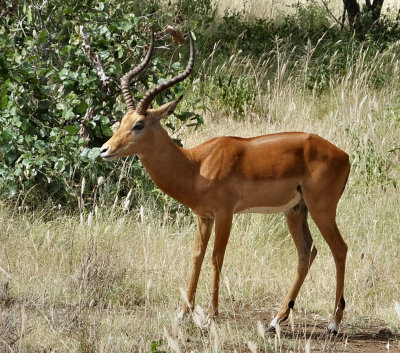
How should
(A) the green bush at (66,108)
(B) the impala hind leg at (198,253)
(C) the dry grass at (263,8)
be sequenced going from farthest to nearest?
1. (C) the dry grass at (263,8)
2. (A) the green bush at (66,108)
3. (B) the impala hind leg at (198,253)

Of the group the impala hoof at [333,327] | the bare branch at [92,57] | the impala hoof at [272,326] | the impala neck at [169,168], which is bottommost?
the impala hoof at [272,326]

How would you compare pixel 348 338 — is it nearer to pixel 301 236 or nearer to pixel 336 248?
pixel 336 248

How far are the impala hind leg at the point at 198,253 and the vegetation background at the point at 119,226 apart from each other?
137 millimetres

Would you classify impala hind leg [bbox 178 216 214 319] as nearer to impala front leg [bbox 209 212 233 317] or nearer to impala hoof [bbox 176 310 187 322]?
impala hoof [bbox 176 310 187 322]

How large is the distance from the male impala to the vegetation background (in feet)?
1.62

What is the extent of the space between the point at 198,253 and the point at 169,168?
591 mm

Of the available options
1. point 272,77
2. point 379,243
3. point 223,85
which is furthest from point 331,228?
point 272,77

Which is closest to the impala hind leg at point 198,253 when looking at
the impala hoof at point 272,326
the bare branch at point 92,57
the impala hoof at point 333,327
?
the impala hoof at point 272,326

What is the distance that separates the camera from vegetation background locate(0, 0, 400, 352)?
5.90 meters

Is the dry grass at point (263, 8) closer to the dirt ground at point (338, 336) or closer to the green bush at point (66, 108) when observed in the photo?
the green bush at point (66, 108)

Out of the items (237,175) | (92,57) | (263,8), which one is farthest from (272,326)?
(263,8)

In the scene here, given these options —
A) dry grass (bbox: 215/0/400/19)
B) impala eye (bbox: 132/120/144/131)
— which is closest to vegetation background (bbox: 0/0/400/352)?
impala eye (bbox: 132/120/144/131)

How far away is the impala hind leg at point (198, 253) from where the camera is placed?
6.28m

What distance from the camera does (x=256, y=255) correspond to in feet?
24.8
